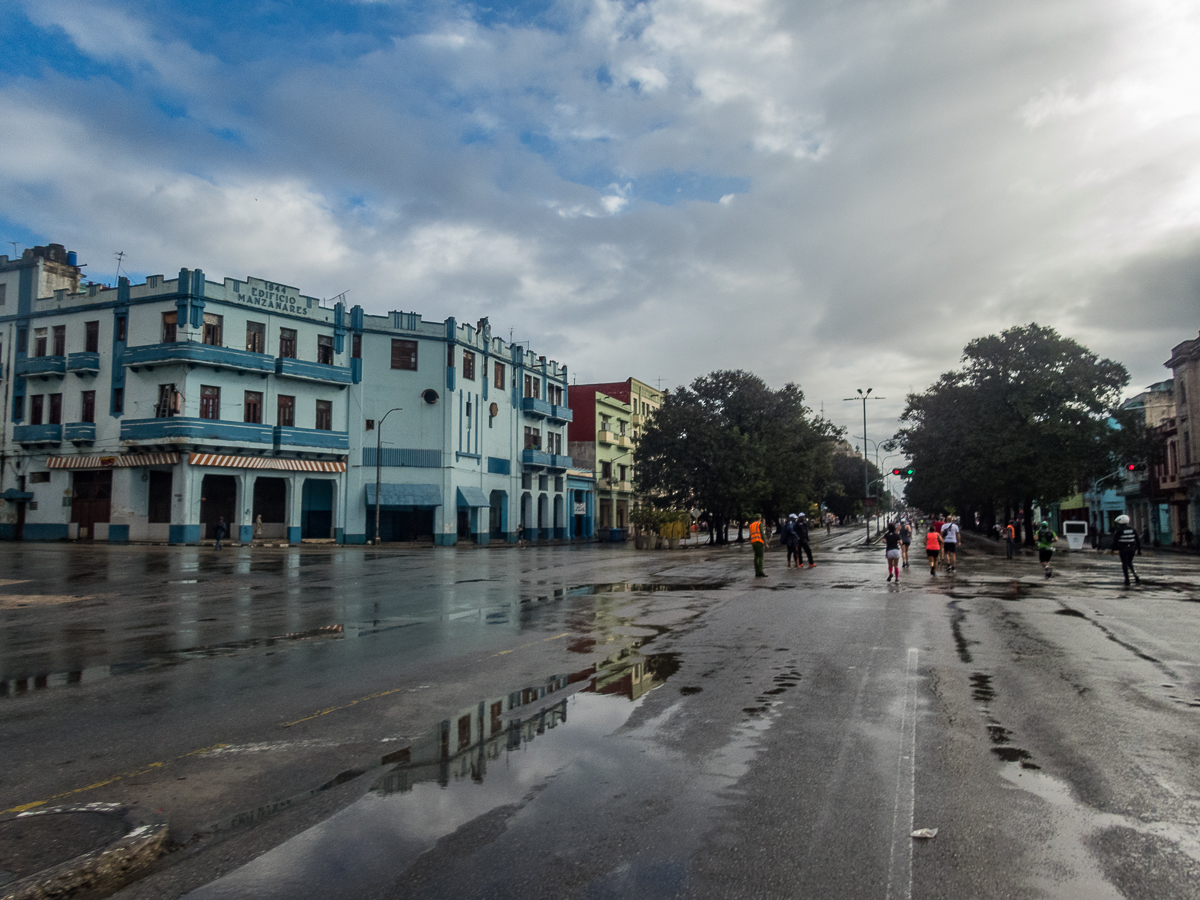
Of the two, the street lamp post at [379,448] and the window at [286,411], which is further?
the street lamp post at [379,448]

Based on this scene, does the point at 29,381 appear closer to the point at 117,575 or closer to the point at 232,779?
the point at 117,575

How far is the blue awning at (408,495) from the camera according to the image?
49.5m

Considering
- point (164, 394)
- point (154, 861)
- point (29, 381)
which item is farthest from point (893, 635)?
point (29, 381)

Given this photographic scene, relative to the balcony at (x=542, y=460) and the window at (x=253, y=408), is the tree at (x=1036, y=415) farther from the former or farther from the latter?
the window at (x=253, y=408)

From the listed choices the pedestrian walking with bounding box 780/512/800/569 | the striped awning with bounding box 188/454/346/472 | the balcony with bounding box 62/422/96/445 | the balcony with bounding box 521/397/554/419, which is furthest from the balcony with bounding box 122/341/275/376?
the pedestrian walking with bounding box 780/512/800/569

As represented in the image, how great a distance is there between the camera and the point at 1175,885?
144 inches

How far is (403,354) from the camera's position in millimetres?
51062

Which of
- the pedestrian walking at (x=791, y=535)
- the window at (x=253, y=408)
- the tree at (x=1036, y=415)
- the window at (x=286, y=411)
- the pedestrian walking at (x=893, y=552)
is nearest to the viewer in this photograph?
the pedestrian walking at (x=893, y=552)

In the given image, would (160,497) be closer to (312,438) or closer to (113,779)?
(312,438)

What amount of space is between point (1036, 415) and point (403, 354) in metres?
35.9

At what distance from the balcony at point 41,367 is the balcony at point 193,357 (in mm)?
4948

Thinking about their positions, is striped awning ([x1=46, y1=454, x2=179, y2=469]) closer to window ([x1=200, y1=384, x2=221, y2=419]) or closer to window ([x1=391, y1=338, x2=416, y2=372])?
window ([x1=200, y1=384, x2=221, y2=419])

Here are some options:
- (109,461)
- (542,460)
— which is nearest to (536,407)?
(542,460)

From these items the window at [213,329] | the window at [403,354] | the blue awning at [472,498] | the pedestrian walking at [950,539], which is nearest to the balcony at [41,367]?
the window at [213,329]
